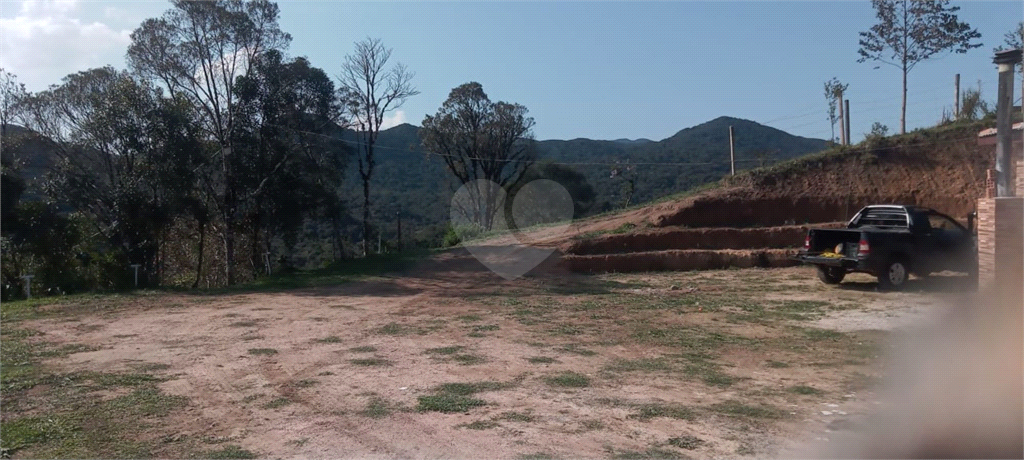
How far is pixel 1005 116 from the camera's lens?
43.4ft

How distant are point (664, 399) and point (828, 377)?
208cm

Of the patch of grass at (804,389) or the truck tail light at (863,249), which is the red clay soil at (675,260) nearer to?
the truck tail light at (863,249)

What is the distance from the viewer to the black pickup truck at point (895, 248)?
14523 millimetres

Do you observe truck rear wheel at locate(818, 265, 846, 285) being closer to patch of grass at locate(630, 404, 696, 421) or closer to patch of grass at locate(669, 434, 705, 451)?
patch of grass at locate(630, 404, 696, 421)

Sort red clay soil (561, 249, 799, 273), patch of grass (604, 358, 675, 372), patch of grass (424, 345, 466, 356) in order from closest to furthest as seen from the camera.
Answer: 1. patch of grass (604, 358, 675, 372)
2. patch of grass (424, 345, 466, 356)
3. red clay soil (561, 249, 799, 273)

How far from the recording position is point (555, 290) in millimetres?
17609

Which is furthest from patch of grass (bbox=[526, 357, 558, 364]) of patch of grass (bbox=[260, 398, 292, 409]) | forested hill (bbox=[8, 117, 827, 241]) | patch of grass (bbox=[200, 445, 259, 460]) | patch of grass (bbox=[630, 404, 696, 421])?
forested hill (bbox=[8, 117, 827, 241])

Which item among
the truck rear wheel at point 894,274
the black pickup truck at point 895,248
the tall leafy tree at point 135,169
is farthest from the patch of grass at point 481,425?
the tall leafy tree at point 135,169

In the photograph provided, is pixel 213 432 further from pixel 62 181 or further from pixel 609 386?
pixel 62 181

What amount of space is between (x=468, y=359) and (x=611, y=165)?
37.6 meters

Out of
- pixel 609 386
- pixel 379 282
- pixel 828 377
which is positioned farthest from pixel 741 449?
pixel 379 282

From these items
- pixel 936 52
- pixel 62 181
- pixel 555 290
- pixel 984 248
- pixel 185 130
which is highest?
pixel 936 52

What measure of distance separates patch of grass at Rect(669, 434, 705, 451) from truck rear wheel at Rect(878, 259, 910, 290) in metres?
10.6

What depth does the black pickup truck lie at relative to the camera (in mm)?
14523
